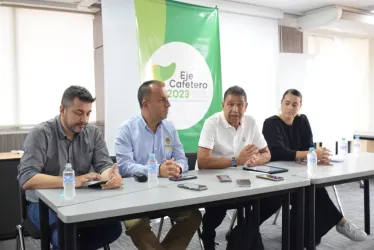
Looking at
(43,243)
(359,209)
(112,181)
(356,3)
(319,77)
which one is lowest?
(359,209)

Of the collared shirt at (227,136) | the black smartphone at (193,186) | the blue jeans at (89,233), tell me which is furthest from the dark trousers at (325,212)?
the blue jeans at (89,233)

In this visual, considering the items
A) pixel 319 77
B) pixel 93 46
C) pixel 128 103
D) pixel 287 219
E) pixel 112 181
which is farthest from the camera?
pixel 319 77

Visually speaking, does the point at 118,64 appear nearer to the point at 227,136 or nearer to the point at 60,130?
the point at 227,136

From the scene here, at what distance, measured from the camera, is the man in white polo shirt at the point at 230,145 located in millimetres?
2744

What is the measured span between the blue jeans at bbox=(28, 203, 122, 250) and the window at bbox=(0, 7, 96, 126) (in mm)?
2016

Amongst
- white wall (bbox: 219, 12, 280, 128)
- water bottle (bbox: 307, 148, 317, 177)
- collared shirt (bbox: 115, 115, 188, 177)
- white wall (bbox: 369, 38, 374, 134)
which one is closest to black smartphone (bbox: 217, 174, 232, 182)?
collared shirt (bbox: 115, 115, 188, 177)

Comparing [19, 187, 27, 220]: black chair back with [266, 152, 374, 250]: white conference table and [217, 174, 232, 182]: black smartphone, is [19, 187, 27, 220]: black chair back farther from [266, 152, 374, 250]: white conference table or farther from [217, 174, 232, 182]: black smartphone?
[266, 152, 374, 250]: white conference table

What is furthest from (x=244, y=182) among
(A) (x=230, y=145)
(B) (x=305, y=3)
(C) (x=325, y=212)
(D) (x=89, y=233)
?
(B) (x=305, y=3)

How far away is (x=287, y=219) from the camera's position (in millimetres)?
2375

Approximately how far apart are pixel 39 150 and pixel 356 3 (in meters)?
4.45

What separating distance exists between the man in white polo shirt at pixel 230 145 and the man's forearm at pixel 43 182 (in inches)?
42.3

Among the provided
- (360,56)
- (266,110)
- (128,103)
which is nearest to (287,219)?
(128,103)

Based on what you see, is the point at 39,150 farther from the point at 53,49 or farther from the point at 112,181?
the point at 53,49

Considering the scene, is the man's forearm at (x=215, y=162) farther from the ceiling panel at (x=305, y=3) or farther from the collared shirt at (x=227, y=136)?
the ceiling panel at (x=305, y=3)
